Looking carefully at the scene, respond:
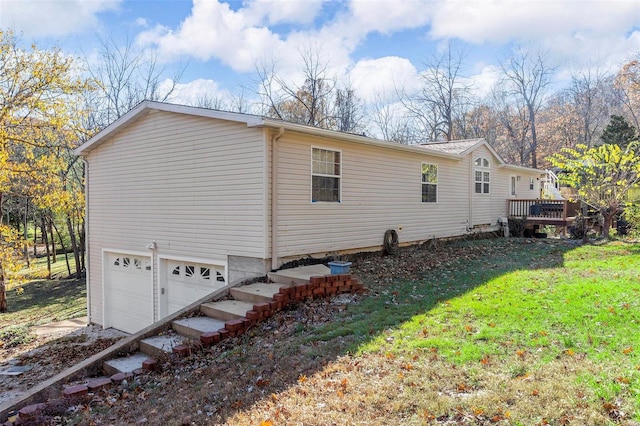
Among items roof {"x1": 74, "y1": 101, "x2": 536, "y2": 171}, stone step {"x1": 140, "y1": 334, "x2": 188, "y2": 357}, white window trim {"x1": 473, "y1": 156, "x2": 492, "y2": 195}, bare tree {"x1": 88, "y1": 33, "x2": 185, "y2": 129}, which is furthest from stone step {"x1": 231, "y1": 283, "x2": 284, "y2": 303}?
bare tree {"x1": 88, "y1": 33, "x2": 185, "y2": 129}

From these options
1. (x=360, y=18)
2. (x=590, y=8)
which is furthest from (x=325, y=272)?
(x=590, y=8)

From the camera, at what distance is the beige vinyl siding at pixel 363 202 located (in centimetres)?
876

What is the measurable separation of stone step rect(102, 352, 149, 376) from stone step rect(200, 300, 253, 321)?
1.23 meters

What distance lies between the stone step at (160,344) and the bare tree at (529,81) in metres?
32.6

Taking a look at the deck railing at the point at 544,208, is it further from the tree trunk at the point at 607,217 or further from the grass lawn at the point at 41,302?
the grass lawn at the point at 41,302

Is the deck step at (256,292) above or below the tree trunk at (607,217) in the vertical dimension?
below

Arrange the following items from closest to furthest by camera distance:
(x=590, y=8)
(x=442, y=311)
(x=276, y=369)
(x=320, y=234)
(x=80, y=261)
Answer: (x=276, y=369) < (x=442, y=311) < (x=320, y=234) < (x=590, y=8) < (x=80, y=261)

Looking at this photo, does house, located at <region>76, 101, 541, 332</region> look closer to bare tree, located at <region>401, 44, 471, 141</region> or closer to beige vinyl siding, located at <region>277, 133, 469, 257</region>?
beige vinyl siding, located at <region>277, 133, 469, 257</region>

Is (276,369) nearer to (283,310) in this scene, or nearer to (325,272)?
(283,310)

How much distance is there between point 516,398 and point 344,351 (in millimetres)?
2025

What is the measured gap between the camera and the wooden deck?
17266 mm

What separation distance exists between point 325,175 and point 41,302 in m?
15.7

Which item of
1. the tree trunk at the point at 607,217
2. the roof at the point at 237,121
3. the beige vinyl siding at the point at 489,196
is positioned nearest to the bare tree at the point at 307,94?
the beige vinyl siding at the point at 489,196

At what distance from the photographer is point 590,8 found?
15.9 metres
